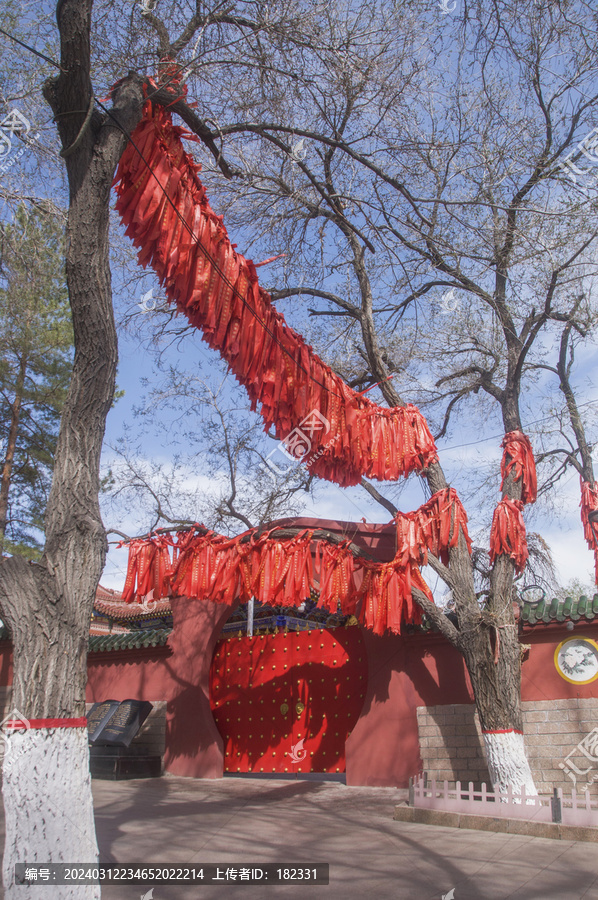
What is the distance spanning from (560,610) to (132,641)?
6.85m

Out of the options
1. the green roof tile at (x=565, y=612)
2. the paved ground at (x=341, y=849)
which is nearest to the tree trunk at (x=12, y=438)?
the paved ground at (x=341, y=849)

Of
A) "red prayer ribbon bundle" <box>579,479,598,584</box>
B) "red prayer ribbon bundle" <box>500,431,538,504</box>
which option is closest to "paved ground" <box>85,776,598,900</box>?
"red prayer ribbon bundle" <box>500,431,538,504</box>

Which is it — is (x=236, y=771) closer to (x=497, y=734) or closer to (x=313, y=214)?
(x=497, y=734)

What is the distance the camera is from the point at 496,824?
575cm

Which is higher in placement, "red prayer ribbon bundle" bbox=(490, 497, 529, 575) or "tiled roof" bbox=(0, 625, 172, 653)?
"red prayer ribbon bundle" bbox=(490, 497, 529, 575)

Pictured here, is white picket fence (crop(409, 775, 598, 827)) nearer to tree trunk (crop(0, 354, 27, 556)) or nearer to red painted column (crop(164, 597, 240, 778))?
red painted column (crop(164, 597, 240, 778))

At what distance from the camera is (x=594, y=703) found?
7121mm

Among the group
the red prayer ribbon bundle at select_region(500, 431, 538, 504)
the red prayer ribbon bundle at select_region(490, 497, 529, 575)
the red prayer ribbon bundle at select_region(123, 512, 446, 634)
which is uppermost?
the red prayer ribbon bundle at select_region(500, 431, 538, 504)

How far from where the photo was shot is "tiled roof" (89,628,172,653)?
10.7 m

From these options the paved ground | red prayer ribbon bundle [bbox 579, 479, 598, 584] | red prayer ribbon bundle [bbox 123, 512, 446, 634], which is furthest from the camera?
red prayer ribbon bundle [bbox 579, 479, 598, 584]

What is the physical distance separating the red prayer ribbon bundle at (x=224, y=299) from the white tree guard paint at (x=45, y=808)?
2778mm

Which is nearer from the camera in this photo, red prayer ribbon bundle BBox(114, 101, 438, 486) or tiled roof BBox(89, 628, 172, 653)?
red prayer ribbon bundle BBox(114, 101, 438, 486)

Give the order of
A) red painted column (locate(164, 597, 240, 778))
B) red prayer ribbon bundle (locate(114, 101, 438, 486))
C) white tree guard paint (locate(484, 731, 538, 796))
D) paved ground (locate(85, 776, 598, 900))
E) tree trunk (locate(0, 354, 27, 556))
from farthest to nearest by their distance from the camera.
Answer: tree trunk (locate(0, 354, 27, 556)) < red painted column (locate(164, 597, 240, 778)) < white tree guard paint (locate(484, 731, 538, 796)) < red prayer ribbon bundle (locate(114, 101, 438, 486)) < paved ground (locate(85, 776, 598, 900))

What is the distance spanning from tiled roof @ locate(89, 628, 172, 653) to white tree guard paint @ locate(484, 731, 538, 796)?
583 cm
